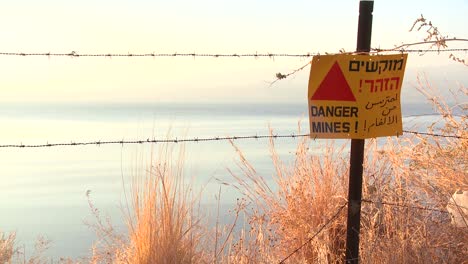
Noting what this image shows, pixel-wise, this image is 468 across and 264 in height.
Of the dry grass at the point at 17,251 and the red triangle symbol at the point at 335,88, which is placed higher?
the red triangle symbol at the point at 335,88

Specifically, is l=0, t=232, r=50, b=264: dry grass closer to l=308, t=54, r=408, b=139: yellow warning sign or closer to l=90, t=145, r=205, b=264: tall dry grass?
l=90, t=145, r=205, b=264: tall dry grass

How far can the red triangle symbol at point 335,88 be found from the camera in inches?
136

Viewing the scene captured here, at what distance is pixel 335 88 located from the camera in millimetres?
3463

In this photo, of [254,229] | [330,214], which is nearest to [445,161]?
[330,214]

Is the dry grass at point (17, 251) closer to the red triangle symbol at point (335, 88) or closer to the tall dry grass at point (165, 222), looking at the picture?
the tall dry grass at point (165, 222)

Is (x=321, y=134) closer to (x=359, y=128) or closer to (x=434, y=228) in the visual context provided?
(x=359, y=128)

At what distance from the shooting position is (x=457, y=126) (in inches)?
209

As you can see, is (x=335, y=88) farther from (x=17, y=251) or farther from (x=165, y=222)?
(x=17, y=251)

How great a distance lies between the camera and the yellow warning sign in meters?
3.46

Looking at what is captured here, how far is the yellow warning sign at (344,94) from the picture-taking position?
3.46m

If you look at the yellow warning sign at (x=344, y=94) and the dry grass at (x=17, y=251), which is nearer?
the yellow warning sign at (x=344, y=94)

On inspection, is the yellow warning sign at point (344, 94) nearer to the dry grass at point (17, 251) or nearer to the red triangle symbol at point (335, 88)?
the red triangle symbol at point (335, 88)

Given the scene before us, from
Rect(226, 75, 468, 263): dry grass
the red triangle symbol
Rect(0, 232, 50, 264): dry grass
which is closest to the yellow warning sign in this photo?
the red triangle symbol

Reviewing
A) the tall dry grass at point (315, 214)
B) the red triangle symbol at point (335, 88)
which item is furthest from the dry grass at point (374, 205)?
the red triangle symbol at point (335, 88)
